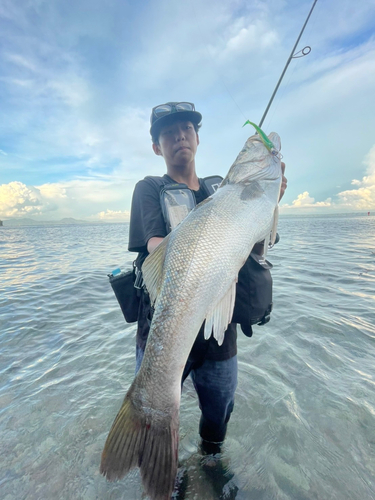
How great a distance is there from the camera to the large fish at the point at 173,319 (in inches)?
65.8

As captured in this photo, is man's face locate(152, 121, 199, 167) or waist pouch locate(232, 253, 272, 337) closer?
waist pouch locate(232, 253, 272, 337)

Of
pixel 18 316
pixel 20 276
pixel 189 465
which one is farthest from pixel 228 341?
pixel 20 276

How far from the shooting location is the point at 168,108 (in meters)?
2.83

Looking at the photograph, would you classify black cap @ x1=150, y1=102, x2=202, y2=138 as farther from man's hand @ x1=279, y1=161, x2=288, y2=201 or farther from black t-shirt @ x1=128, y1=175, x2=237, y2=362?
man's hand @ x1=279, y1=161, x2=288, y2=201

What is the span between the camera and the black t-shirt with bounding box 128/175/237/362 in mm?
2246

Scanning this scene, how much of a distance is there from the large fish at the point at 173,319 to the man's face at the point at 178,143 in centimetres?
100

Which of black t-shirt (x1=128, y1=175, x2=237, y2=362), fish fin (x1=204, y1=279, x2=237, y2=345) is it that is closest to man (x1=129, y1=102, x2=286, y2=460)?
black t-shirt (x1=128, y1=175, x2=237, y2=362)

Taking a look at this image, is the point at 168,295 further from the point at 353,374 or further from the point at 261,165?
the point at 353,374

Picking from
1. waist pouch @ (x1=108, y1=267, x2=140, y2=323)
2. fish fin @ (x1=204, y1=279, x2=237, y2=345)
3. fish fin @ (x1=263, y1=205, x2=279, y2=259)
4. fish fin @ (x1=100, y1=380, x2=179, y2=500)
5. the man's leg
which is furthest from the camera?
waist pouch @ (x1=108, y1=267, x2=140, y2=323)

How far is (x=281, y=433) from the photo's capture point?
127 inches

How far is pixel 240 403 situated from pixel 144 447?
8.14 feet

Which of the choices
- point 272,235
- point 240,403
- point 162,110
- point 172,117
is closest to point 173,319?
point 272,235

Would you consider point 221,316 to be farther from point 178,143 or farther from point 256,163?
point 178,143

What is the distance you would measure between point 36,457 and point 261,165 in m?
3.91
